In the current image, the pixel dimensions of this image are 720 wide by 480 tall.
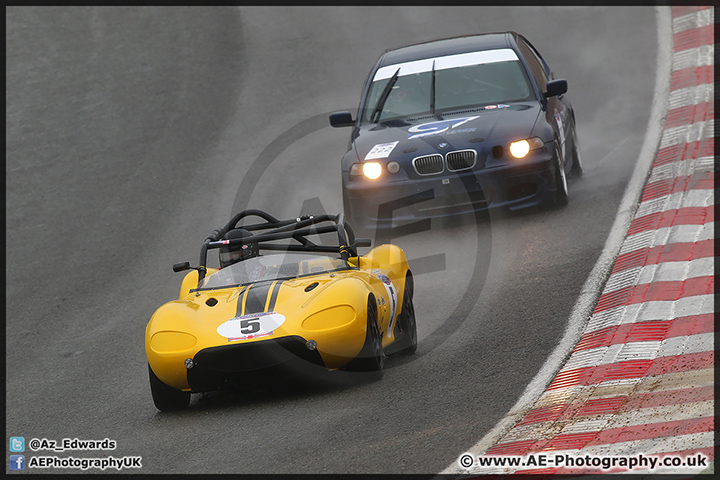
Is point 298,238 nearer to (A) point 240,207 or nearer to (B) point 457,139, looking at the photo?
(B) point 457,139

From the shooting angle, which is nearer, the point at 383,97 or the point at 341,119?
the point at 341,119

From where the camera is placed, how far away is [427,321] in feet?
25.9

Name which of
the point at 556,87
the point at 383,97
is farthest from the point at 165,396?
the point at 556,87

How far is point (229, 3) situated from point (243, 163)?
794 cm

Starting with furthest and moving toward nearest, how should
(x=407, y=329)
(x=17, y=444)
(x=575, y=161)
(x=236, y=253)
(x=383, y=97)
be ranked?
(x=575, y=161) → (x=383, y=97) → (x=236, y=253) → (x=407, y=329) → (x=17, y=444)

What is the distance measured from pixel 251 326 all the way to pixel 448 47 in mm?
6013

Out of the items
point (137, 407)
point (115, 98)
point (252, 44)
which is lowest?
point (137, 407)

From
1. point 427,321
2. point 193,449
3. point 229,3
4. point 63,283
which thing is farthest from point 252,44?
point 193,449

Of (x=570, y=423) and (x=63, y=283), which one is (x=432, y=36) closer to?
(x=63, y=283)

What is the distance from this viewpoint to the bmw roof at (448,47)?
429 inches

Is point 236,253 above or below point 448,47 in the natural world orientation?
below

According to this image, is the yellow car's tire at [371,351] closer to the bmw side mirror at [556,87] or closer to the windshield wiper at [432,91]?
the windshield wiper at [432,91]

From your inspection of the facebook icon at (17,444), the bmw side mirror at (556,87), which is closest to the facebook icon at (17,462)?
the facebook icon at (17,444)

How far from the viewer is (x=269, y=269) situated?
22.9 ft
